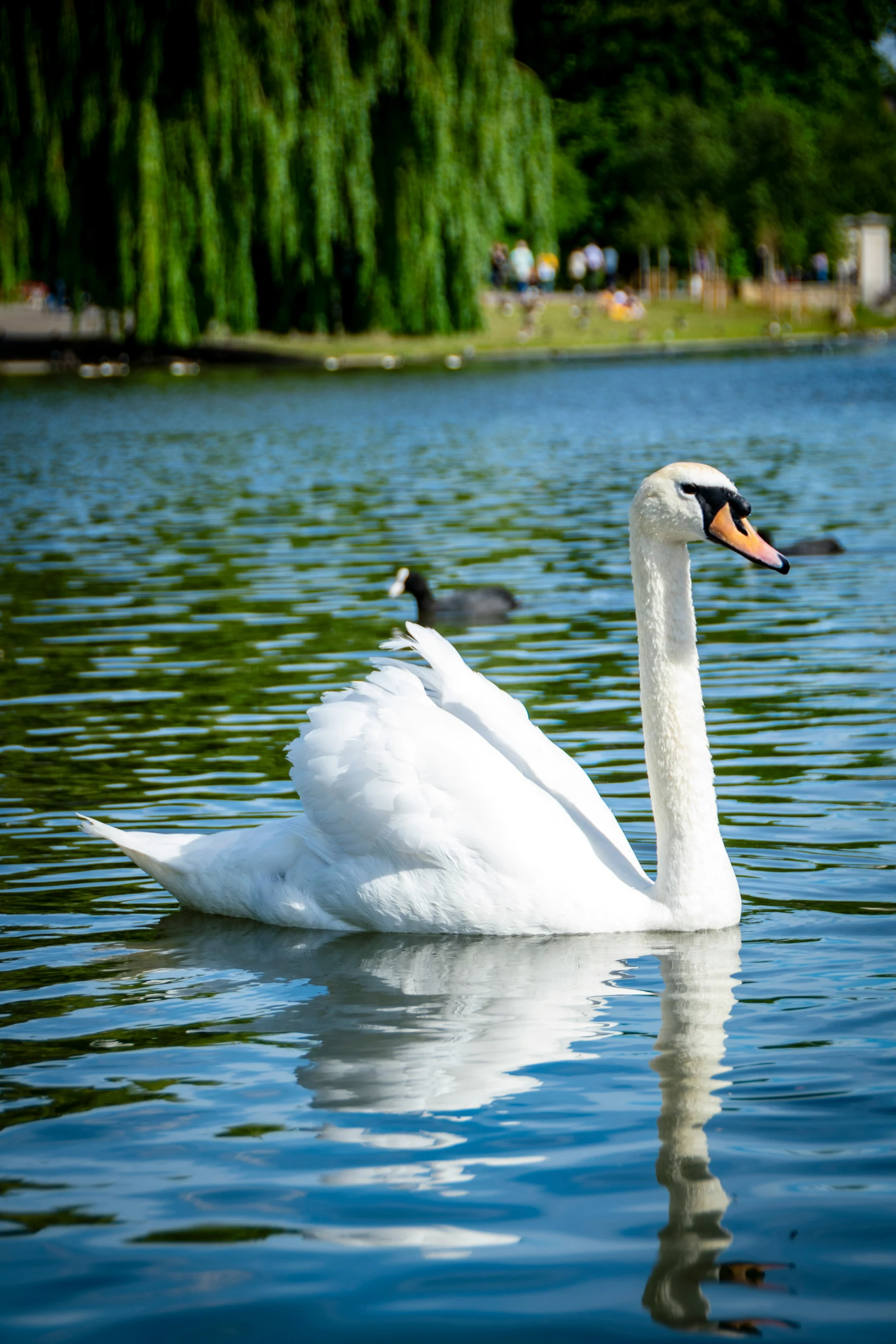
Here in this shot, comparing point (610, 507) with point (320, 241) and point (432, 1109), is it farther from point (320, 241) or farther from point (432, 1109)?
point (320, 241)

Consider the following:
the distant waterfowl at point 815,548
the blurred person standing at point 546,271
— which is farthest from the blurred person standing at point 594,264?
the distant waterfowl at point 815,548

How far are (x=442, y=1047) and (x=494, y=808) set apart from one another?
80 cm

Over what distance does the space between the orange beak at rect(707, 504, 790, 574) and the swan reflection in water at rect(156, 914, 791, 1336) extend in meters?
1.00

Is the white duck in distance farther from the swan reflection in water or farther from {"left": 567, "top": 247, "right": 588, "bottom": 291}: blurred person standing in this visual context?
{"left": 567, "top": 247, "right": 588, "bottom": 291}: blurred person standing

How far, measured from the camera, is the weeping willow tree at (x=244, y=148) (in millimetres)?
29125

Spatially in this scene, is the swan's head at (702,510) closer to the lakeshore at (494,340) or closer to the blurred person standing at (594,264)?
the lakeshore at (494,340)

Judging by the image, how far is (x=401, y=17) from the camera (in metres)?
30.1

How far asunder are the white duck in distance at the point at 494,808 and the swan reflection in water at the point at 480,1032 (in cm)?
9

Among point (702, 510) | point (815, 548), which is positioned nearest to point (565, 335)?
point (815, 548)

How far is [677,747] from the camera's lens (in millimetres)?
5359

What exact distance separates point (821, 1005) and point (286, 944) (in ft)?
5.03

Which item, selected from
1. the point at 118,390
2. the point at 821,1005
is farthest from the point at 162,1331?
the point at 118,390

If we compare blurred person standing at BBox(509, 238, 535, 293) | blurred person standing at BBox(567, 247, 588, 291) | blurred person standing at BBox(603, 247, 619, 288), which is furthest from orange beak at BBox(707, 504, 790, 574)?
blurred person standing at BBox(603, 247, 619, 288)

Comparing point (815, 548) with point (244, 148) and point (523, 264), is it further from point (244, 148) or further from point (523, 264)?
point (523, 264)
